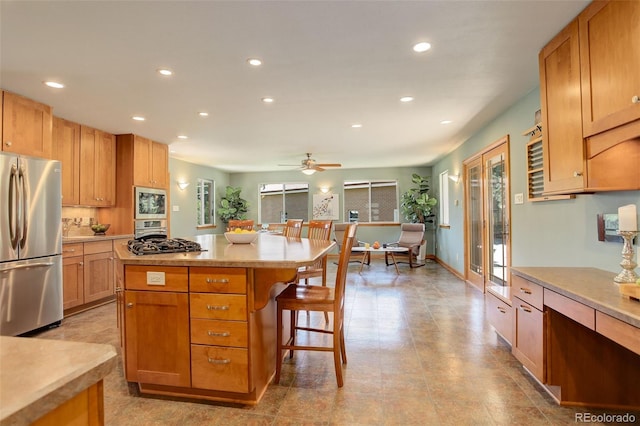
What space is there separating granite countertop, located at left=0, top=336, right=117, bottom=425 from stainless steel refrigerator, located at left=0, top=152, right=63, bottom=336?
10.8 feet

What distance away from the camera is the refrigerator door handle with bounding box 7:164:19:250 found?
316 cm

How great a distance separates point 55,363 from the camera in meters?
0.63

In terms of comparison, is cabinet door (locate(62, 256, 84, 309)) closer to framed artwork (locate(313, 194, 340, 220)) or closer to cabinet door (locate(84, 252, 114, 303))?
cabinet door (locate(84, 252, 114, 303))

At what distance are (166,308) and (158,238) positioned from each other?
0.94m

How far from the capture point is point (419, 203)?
26.5 ft

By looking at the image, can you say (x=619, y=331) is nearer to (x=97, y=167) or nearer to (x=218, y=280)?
(x=218, y=280)

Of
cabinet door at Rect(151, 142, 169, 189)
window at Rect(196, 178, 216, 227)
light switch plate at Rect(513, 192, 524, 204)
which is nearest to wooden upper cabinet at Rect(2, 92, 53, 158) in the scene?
cabinet door at Rect(151, 142, 169, 189)

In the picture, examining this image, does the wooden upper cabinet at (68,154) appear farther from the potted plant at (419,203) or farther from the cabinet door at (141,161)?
the potted plant at (419,203)

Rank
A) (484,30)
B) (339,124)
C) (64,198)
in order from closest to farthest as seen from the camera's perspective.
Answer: (484,30) < (64,198) < (339,124)

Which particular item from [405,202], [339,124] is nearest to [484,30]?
[339,124]

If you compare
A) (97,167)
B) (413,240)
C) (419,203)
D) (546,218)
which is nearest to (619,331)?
(546,218)

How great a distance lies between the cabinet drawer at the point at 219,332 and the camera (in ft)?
6.61

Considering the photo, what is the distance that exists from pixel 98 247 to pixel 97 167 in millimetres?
1236

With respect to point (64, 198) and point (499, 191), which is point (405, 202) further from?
point (64, 198)
